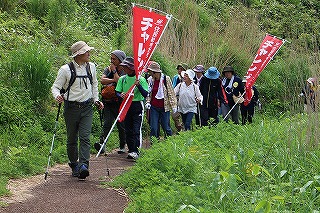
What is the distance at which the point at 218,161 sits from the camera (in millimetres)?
7371

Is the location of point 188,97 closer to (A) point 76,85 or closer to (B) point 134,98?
(B) point 134,98

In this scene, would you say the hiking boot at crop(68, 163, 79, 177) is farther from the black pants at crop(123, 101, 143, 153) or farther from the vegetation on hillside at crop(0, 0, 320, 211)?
the black pants at crop(123, 101, 143, 153)

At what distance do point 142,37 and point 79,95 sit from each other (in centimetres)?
206

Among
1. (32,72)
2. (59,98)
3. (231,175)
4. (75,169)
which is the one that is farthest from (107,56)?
(231,175)

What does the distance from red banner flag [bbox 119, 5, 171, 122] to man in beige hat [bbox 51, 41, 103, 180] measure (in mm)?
1346

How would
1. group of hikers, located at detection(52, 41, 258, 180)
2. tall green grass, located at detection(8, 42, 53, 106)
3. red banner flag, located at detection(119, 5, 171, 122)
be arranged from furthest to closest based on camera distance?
tall green grass, located at detection(8, 42, 53, 106)
red banner flag, located at detection(119, 5, 171, 122)
group of hikers, located at detection(52, 41, 258, 180)

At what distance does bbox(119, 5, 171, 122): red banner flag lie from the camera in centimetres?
991

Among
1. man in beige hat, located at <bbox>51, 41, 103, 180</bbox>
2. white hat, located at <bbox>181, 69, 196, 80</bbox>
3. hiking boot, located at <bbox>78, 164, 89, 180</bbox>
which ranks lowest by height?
hiking boot, located at <bbox>78, 164, 89, 180</bbox>

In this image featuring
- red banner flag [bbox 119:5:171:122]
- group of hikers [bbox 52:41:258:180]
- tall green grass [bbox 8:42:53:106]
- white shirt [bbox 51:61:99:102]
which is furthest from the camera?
tall green grass [bbox 8:42:53:106]

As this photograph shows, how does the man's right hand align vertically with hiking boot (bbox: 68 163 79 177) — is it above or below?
above

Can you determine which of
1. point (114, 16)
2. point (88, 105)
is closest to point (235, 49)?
point (114, 16)

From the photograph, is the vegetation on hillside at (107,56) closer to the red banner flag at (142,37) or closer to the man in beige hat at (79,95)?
the man in beige hat at (79,95)

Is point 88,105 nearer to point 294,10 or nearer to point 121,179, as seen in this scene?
point 121,179

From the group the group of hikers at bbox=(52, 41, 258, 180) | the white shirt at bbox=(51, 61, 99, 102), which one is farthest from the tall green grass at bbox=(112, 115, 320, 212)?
the white shirt at bbox=(51, 61, 99, 102)
